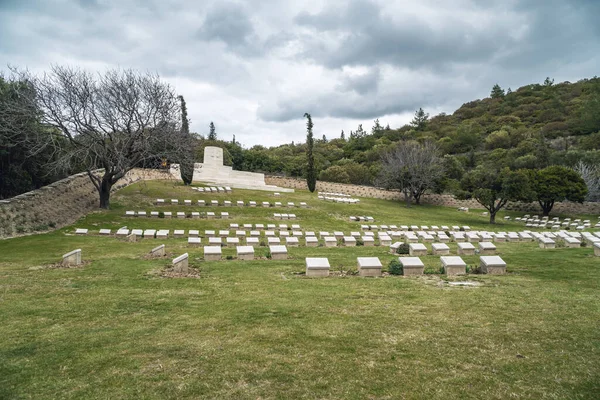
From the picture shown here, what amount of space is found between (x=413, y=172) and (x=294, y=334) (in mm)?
39432

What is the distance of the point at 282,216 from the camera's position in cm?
2852

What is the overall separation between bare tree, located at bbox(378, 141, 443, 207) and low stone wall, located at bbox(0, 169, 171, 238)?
30706 mm

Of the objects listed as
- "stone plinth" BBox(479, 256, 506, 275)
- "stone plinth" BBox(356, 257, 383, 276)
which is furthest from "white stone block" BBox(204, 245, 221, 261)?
"stone plinth" BBox(479, 256, 506, 275)

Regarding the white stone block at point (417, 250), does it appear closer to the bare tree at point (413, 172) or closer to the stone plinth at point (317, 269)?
the stone plinth at point (317, 269)

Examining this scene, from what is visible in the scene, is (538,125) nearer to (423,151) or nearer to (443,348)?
(423,151)

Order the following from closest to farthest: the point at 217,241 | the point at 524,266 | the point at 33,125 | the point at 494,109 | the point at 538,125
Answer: the point at 524,266, the point at 217,241, the point at 33,125, the point at 538,125, the point at 494,109

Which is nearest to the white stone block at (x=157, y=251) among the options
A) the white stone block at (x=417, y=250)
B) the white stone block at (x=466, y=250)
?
the white stone block at (x=417, y=250)

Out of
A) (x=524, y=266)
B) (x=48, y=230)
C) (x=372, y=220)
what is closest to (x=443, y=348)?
(x=524, y=266)

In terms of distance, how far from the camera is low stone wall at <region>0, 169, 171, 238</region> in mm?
18516

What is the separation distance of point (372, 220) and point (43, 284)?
2417 cm

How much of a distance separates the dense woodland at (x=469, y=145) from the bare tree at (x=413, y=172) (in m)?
1.70

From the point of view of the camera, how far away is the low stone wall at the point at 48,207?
18.5 metres

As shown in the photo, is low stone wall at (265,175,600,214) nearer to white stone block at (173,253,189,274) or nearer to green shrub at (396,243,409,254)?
green shrub at (396,243,409,254)

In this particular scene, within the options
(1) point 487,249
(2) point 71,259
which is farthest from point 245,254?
(1) point 487,249
